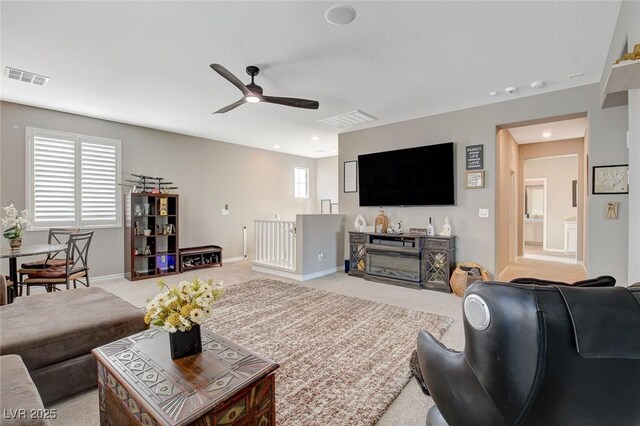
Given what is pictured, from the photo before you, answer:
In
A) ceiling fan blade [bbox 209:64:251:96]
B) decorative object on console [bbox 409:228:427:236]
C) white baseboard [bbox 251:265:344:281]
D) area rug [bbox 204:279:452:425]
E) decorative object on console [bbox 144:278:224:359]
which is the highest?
ceiling fan blade [bbox 209:64:251:96]

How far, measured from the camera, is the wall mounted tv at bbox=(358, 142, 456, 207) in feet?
15.5

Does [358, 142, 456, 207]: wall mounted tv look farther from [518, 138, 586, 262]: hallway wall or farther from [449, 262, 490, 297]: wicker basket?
[518, 138, 586, 262]: hallway wall

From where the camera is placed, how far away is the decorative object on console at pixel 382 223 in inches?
210

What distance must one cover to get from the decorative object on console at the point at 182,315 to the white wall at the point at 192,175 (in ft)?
15.1

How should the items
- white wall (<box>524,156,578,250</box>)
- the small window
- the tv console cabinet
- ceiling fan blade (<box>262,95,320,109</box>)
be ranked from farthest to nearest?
the small window < white wall (<box>524,156,578,250</box>) < the tv console cabinet < ceiling fan blade (<box>262,95,320,109</box>)

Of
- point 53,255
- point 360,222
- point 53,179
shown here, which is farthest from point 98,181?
point 360,222

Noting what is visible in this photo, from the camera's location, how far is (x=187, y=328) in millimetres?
1461

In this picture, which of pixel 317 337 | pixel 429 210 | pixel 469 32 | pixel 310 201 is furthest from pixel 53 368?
pixel 310 201

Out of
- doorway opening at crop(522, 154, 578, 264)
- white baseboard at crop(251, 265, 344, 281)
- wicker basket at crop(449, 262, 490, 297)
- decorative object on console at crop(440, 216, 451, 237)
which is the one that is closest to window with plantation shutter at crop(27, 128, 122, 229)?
white baseboard at crop(251, 265, 344, 281)

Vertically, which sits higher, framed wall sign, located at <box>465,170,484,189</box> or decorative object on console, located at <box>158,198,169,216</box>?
framed wall sign, located at <box>465,170,484,189</box>

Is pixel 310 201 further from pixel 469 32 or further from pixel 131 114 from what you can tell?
pixel 469 32

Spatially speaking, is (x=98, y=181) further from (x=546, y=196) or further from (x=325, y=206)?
(x=546, y=196)

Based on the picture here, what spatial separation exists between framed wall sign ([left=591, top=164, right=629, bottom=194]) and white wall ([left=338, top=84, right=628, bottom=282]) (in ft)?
0.30

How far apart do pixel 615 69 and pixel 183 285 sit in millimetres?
2647
